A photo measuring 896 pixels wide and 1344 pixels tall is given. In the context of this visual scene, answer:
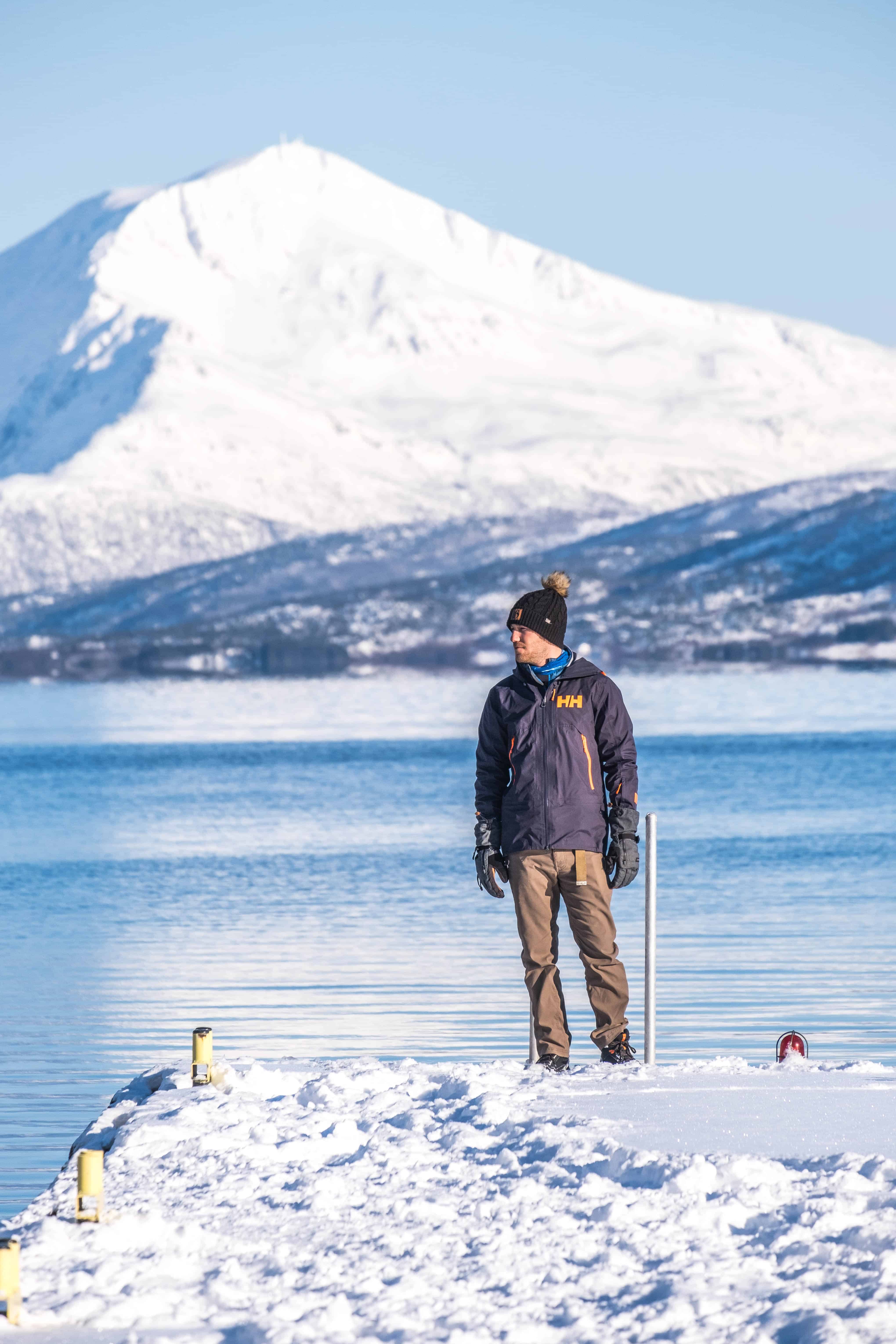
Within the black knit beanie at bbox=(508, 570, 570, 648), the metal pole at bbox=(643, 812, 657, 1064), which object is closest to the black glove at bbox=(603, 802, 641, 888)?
the metal pole at bbox=(643, 812, 657, 1064)

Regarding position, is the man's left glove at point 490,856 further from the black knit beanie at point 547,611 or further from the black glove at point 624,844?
the black knit beanie at point 547,611

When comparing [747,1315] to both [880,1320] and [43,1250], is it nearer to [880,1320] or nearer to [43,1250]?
[880,1320]

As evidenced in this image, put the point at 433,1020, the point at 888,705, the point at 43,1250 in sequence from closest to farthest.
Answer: the point at 43,1250 < the point at 433,1020 < the point at 888,705

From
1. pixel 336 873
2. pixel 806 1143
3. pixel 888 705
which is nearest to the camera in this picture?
pixel 806 1143

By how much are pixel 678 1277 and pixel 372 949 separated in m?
14.9

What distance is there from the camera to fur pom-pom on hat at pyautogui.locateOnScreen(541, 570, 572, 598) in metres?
9.68

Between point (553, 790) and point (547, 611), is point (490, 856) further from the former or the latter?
point (547, 611)

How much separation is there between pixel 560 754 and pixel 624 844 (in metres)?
0.52

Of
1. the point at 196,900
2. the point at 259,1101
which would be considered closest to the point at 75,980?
the point at 196,900

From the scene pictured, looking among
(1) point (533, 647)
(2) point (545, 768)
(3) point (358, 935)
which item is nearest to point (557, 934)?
(2) point (545, 768)

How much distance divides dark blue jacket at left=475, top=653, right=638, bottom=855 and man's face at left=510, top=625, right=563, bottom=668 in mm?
89

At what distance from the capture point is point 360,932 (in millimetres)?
23375

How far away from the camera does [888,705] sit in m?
114

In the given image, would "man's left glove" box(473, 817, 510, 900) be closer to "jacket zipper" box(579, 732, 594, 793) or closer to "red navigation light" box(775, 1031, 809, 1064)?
"jacket zipper" box(579, 732, 594, 793)
